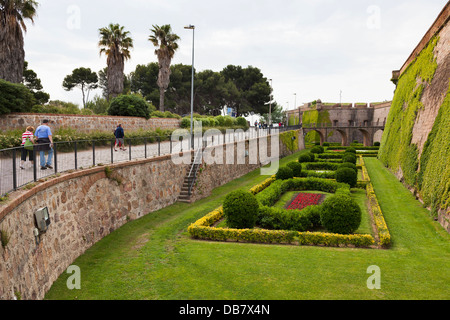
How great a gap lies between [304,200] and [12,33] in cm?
2001

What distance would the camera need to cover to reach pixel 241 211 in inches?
495

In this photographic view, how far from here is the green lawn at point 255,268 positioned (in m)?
7.61

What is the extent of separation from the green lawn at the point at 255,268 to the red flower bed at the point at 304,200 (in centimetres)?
470

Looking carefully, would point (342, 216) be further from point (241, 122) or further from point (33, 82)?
point (33, 82)

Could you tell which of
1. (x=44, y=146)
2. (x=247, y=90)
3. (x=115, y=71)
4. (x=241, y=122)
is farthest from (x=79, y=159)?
(x=247, y=90)

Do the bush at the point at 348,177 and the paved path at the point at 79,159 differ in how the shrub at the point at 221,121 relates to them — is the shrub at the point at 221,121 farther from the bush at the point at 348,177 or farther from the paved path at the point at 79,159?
the bush at the point at 348,177

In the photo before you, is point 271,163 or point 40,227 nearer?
point 40,227

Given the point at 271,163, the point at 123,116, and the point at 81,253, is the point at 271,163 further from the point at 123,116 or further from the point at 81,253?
the point at 81,253

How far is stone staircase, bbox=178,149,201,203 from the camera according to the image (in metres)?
19.1

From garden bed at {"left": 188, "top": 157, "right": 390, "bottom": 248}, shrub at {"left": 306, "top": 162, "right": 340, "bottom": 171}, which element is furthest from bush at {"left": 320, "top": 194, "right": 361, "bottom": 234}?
shrub at {"left": 306, "top": 162, "right": 340, "bottom": 171}

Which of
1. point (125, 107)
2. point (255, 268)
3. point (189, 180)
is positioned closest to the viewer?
point (255, 268)
